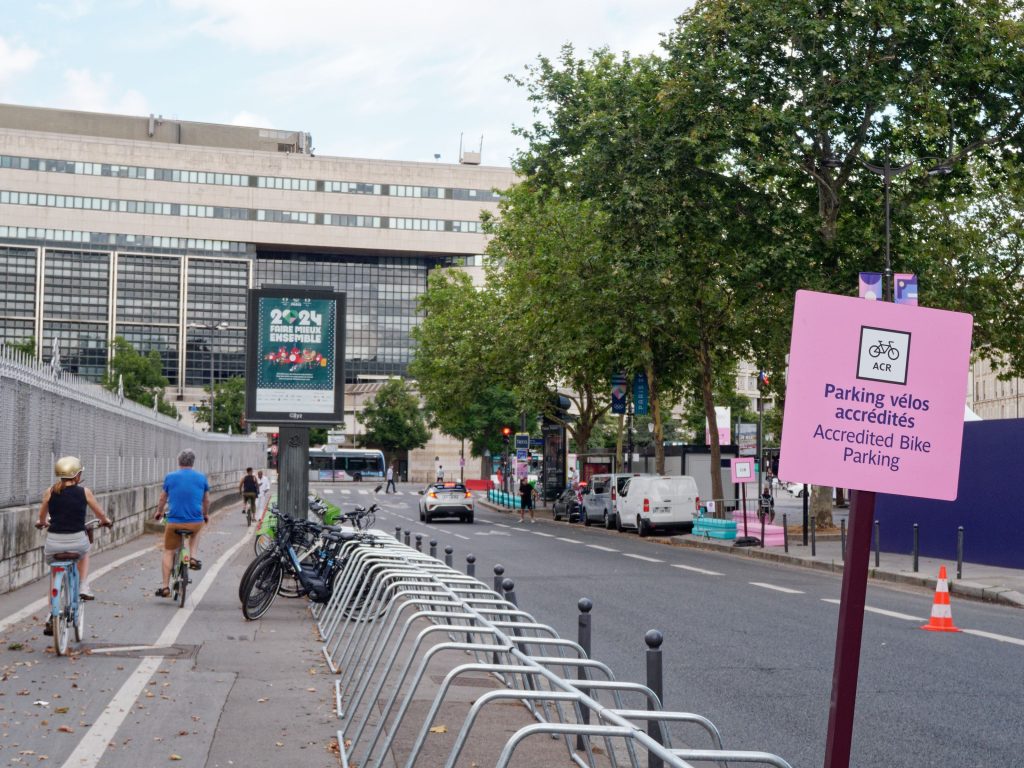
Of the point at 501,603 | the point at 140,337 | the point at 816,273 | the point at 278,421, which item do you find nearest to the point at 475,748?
the point at 501,603

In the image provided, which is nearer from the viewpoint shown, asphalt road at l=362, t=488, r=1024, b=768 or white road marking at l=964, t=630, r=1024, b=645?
asphalt road at l=362, t=488, r=1024, b=768

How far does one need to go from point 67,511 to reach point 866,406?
8.54m

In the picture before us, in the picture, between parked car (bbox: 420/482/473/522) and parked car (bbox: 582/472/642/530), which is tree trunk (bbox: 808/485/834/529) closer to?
parked car (bbox: 582/472/642/530)

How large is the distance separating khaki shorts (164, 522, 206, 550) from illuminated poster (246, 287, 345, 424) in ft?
11.9

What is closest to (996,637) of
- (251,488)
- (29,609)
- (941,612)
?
(941,612)

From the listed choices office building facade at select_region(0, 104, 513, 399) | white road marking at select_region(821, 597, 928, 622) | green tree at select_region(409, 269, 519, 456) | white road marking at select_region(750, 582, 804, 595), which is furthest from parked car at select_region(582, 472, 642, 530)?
office building facade at select_region(0, 104, 513, 399)

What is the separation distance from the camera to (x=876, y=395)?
435 cm

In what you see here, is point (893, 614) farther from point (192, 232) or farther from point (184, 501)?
point (192, 232)

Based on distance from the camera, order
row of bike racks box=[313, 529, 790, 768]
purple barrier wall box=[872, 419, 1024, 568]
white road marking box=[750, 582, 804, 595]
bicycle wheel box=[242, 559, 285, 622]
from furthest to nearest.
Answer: purple barrier wall box=[872, 419, 1024, 568], white road marking box=[750, 582, 804, 595], bicycle wheel box=[242, 559, 285, 622], row of bike racks box=[313, 529, 790, 768]

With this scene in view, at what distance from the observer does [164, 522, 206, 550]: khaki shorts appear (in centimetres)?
1455

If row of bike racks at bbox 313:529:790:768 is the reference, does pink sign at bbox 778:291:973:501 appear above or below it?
above

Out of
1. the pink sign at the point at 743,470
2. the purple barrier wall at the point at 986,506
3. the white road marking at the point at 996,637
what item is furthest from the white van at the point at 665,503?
the white road marking at the point at 996,637

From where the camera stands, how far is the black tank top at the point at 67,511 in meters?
11.1

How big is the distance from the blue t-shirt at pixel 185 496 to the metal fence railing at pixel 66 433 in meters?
3.23
